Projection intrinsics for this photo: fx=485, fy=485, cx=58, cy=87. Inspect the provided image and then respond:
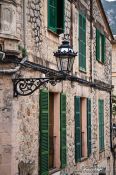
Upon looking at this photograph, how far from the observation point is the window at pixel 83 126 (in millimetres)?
14025

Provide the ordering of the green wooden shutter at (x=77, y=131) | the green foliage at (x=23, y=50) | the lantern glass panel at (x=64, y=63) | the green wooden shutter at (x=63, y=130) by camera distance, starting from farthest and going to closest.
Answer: the green wooden shutter at (x=77, y=131)
the green wooden shutter at (x=63, y=130)
the green foliage at (x=23, y=50)
the lantern glass panel at (x=64, y=63)

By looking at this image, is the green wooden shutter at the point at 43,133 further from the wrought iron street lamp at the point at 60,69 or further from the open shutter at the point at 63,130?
the wrought iron street lamp at the point at 60,69

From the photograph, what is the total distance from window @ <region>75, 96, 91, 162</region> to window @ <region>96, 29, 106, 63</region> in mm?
2519

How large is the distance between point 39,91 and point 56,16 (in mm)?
2369

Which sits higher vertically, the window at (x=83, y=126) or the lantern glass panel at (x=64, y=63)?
the lantern glass panel at (x=64, y=63)

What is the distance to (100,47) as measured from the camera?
18.4 m

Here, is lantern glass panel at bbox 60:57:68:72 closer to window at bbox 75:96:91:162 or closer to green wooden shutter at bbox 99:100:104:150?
window at bbox 75:96:91:162

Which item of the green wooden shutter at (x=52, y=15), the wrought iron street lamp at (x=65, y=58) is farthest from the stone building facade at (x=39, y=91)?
the wrought iron street lamp at (x=65, y=58)

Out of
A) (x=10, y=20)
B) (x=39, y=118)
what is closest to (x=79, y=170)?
(x=39, y=118)

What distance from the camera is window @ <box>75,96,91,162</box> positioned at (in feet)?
46.0

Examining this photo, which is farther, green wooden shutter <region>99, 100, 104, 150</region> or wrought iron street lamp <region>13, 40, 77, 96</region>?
green wooden shutter <region>99, 100, 104, 150</region>

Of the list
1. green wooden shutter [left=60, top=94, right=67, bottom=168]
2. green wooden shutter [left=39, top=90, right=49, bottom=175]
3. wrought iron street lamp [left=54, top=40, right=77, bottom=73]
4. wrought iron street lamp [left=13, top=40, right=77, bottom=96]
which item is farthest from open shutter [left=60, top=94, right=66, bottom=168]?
wrought iron street lamp [left=54, top=40, right=77, bottom=73]

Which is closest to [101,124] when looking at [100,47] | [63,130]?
[100,47]

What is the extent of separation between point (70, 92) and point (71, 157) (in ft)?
5.85
